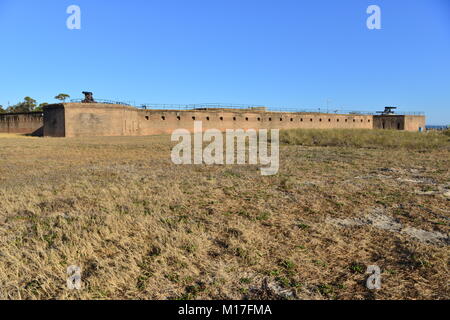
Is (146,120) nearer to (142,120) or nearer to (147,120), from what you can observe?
(147,120)

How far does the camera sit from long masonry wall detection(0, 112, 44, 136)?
121 ft

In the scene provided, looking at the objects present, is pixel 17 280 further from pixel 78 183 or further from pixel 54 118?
pixel 54 118

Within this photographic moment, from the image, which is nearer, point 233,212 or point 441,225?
point 441,225

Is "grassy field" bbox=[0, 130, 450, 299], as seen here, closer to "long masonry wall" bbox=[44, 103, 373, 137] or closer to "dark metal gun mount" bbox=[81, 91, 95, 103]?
"long masonry wall" bbox=[44, 103, 373, 137]

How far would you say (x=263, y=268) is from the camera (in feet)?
9.05

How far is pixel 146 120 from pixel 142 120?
1.75 ft

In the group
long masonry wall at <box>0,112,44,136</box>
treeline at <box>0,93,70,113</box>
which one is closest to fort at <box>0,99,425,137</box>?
long masonry wall at <box>0,112,44,136</box>

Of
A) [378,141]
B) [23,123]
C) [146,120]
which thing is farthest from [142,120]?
[378,141]

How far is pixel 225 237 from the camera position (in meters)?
3.52

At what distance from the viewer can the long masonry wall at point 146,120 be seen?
30.7 metres

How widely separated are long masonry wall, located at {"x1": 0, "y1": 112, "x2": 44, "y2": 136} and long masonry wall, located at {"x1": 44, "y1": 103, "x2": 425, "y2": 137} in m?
5.06

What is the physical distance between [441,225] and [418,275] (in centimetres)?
178
